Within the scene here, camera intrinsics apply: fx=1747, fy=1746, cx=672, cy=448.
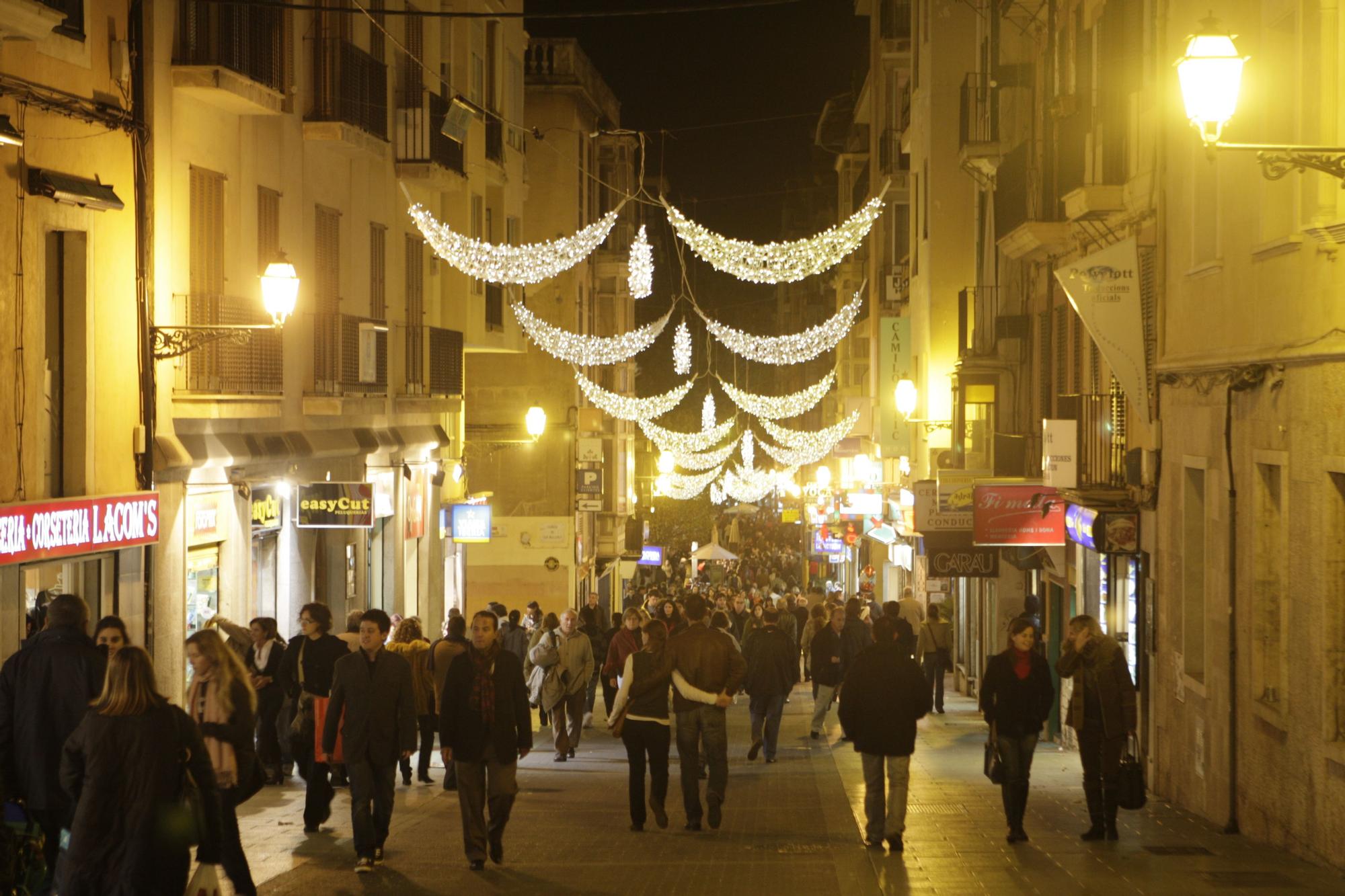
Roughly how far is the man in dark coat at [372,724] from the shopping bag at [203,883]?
3.34 metres

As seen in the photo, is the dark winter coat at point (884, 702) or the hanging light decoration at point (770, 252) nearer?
the dark winter coat at point (884, 702)

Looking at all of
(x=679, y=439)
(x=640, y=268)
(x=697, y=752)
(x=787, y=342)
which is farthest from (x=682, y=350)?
(x=697, y=752)

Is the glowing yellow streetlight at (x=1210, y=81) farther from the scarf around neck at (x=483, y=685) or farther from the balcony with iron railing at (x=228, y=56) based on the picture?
the balcony with iron railing at (x=228, y=56)

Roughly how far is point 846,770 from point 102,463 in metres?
8.34

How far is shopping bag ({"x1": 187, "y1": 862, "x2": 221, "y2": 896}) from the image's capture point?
809cm

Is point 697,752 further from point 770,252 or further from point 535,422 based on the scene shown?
point 535,422

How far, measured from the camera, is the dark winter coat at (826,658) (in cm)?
2136

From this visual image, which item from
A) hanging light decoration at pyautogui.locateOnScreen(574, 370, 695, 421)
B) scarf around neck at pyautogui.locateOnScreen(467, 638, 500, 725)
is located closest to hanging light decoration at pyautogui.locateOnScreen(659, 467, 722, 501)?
hanging light decoration at pyautogui.locateOnScreen(574, 370, 695, 421)

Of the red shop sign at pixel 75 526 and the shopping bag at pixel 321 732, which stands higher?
the red shop sign at pixel 75 526

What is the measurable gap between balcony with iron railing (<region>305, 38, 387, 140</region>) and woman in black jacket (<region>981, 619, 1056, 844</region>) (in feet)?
42.4

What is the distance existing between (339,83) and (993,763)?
13.9 metres

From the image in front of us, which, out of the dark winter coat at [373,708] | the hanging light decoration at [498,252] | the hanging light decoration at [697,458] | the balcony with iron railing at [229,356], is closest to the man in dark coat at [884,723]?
the dark winter coat at [373,708]

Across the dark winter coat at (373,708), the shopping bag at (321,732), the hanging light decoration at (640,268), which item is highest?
the hanging light decoration at (640,268)

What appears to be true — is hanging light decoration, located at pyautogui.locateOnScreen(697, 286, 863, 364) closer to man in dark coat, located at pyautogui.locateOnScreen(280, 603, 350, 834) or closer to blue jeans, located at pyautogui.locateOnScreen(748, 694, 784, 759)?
blue jeans, located at pyautogui.locateOnScreen(748, 694, 784, 759)
